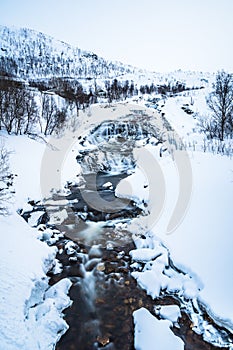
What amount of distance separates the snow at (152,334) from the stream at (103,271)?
0.13 m

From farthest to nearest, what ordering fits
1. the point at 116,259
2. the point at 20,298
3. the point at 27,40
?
the point at 27,40, the point at 116,259, the point at 20,298

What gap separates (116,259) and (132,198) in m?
3.25

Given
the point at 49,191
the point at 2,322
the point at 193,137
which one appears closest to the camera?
the point at 2,322

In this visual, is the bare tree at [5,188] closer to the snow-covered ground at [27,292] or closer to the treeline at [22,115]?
the snow-covered ground at [27,292]

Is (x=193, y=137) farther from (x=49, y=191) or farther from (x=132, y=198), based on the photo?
(x=49, y=191)

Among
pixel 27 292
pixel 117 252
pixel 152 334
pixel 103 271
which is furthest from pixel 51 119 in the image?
pixel 152 334

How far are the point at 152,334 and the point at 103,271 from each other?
1.92m

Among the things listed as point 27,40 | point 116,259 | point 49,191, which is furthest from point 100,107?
point 27,40

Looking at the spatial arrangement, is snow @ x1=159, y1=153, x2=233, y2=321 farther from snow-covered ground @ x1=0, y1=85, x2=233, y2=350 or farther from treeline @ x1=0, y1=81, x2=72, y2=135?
treeline @ x1=0, y1=81, x2=72, y2=135

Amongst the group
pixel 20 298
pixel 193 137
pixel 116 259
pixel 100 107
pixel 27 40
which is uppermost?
pixel 27 40

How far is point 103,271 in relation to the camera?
5.36m

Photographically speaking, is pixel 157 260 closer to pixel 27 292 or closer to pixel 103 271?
pixel 103 271

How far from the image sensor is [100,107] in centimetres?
2761

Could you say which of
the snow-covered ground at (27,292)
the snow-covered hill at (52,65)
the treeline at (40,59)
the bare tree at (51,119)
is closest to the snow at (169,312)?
the snow-covered ground at (27,292)
